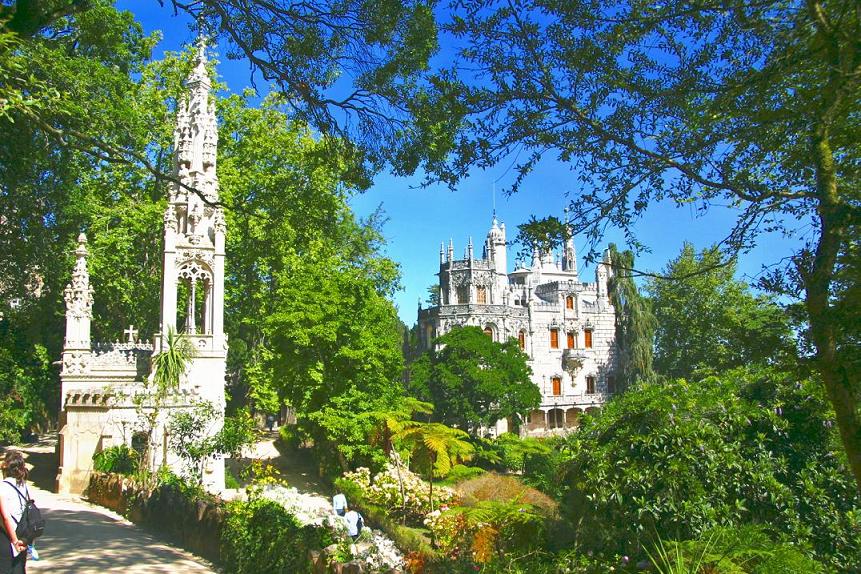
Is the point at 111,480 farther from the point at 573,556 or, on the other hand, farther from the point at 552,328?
the point at 552,328

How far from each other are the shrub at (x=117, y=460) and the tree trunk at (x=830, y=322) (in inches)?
512

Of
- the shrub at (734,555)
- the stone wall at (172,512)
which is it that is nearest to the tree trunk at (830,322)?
the shrub at (734,555)

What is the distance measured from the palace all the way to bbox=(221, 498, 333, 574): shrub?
33364mm

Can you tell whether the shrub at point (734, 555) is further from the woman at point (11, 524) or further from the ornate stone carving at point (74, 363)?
the ornate stone carving at point (74, 363)

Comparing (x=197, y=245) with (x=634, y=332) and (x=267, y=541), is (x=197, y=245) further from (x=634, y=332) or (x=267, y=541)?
(x=634, y=332)

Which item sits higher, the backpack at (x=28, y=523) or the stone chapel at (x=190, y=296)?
the stone chapel at (x=190, y=296)

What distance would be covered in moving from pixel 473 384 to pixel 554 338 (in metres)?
14.9

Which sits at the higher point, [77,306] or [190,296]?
[190,296]

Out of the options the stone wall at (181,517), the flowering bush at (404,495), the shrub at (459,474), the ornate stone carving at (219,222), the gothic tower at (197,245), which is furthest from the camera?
the shrub at (459,474)

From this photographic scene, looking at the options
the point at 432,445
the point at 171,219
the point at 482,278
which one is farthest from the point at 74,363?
the point at 482,278

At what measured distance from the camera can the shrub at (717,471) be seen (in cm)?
756

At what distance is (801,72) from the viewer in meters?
6.00

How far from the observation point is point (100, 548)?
877cm

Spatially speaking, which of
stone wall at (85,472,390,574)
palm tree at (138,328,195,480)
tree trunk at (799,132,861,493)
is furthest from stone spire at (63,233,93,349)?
tree trunk at (799,132,861,493)
